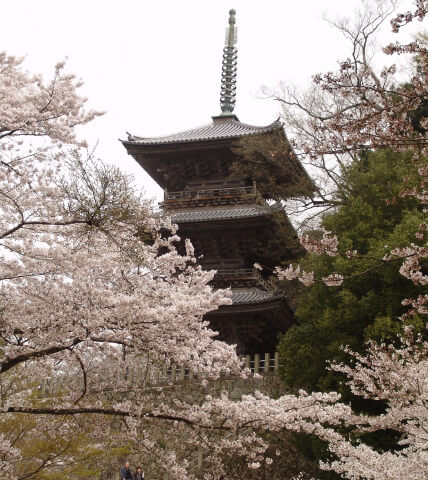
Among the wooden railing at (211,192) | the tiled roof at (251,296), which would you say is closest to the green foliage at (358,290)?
the tiled roof at (251,296)

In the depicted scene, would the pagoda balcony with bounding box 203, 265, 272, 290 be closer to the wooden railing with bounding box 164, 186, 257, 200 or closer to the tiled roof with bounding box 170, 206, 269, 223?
the tiled roof with bounding box 170, 206, 269, 223

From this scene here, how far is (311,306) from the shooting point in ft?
41.7

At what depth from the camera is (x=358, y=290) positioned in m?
12.2

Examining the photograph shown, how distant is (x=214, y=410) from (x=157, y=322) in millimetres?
1305

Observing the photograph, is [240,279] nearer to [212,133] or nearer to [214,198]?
[214,198]

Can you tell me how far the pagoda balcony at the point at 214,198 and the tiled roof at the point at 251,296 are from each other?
258cm

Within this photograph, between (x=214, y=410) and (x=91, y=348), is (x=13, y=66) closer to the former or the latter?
(x=91, y=348)

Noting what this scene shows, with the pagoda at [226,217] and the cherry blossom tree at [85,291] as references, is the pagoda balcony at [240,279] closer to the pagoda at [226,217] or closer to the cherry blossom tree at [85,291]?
the pagoda at [226,217]

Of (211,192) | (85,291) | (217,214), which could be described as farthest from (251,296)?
(85,291)

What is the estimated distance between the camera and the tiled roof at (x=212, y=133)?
57.9 feet

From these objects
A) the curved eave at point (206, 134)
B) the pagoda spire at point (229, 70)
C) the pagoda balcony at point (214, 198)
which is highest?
the pagoda spire at point (229, 70)

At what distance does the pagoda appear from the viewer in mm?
15828

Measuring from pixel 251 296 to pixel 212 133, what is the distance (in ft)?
18.4

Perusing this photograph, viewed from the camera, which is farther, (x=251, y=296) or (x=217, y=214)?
(x=217, y=214)
